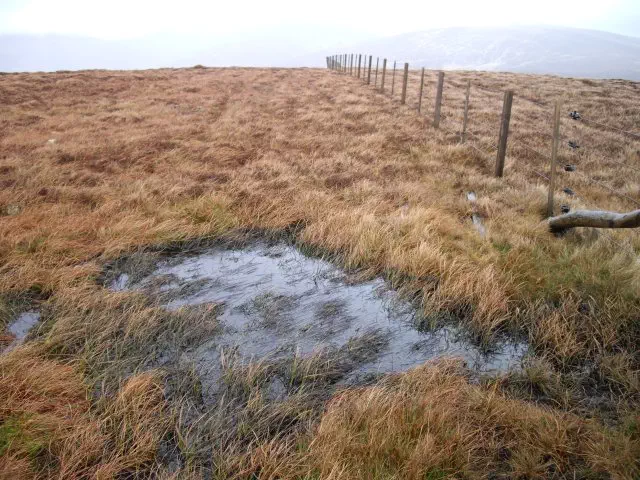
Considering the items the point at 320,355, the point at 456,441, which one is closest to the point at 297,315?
the point at 320,355

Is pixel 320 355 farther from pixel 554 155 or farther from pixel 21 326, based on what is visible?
pixel 554 155

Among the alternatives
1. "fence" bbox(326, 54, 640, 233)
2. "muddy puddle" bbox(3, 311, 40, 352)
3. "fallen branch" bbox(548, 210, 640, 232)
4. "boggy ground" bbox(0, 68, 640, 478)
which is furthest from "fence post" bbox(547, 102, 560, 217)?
"muddy puddle" bbox(3, 311, 40, 352)

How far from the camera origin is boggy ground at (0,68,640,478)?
2.51 m

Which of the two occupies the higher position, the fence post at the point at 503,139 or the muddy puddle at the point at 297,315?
the fence post at the point at 503,139

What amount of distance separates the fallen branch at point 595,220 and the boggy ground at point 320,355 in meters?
0.21

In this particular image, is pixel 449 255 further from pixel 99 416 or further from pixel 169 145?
pixel 169 145

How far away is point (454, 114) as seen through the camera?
14797 millimetres

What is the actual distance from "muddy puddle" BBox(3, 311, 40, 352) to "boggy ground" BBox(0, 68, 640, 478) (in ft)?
0.33

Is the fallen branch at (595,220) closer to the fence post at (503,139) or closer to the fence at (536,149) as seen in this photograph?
the fence at (536,149)

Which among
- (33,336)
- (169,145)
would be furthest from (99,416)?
(169,145)

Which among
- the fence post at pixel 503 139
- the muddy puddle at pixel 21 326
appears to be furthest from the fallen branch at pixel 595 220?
the muddy puddle at pixel 21 326

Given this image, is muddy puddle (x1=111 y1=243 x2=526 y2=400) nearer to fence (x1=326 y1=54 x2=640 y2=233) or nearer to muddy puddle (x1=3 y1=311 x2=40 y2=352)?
muddy puddle (x1=3 y1=311 x2=40 y2=352)

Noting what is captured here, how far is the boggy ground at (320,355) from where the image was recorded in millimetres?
2508

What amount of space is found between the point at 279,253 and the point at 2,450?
353 centimetres
